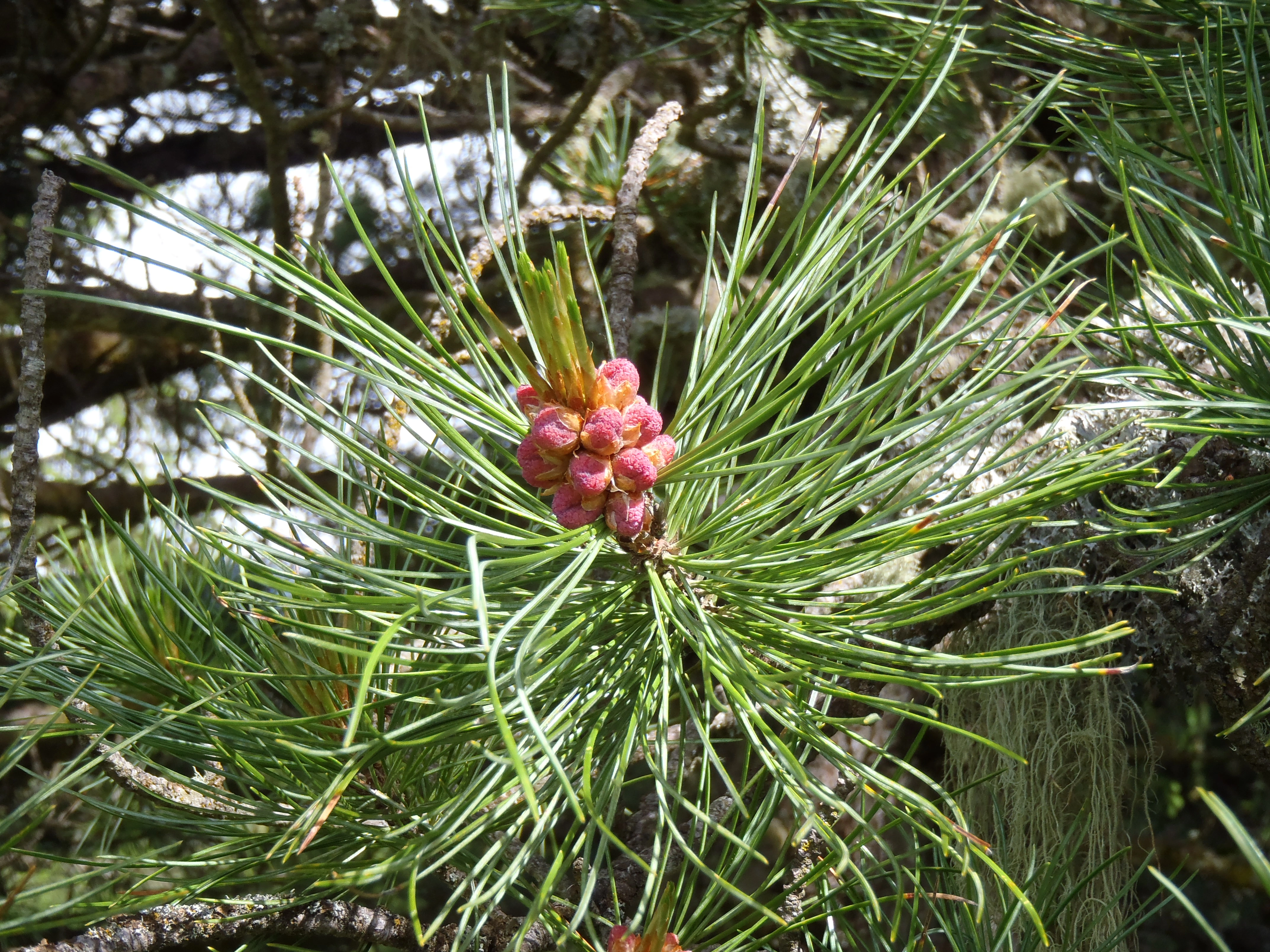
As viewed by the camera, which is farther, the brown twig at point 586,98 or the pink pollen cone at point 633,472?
the brown twig at point 586,98

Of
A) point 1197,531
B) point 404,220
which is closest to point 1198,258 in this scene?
point 1197,531

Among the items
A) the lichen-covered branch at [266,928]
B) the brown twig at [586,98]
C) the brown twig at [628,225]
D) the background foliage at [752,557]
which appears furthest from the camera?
the brown twig at [586,98]

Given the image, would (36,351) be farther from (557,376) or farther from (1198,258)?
(1198,258)

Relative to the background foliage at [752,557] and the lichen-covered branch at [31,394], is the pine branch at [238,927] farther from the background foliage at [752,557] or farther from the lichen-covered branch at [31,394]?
the lichen-covered branch at [31,394]

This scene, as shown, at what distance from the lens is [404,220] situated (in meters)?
1.66

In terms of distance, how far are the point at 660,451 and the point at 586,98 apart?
629mm

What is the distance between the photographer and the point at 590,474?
0.42m

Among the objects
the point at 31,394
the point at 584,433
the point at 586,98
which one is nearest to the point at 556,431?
the point at 584,433

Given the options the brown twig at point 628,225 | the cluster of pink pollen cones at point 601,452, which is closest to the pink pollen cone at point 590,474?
the cluster of pink pollen cones at point 601,452

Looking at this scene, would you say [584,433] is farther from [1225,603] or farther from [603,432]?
[1225,603]

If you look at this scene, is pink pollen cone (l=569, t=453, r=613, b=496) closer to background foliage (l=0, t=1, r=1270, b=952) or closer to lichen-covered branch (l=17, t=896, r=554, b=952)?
background foliage (l=0, t=1, r=1270, b=952)

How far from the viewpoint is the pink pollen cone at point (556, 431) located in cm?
42

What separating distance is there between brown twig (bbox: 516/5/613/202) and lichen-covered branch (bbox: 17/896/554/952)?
2.24 ft

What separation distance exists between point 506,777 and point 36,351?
13.8 inches
